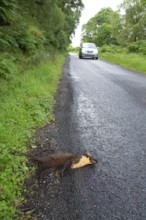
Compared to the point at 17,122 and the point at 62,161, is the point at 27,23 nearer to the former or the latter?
the point at 17,122

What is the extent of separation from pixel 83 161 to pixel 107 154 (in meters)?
0.48

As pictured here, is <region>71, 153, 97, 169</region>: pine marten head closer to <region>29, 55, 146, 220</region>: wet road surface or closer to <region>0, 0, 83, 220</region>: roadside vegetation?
<region>29, 55, 146, 220</region>: wet road surface

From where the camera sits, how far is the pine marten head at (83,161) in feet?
11.9

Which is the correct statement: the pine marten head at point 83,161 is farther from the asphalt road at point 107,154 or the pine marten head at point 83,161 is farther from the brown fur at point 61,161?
the asphalt road at point 107,154

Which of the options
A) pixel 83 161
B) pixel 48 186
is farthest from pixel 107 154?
pixel 48 186

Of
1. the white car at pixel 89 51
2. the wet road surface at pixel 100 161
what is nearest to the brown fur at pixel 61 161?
the wet road surface at pixel 100 161

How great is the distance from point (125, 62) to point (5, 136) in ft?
52.7

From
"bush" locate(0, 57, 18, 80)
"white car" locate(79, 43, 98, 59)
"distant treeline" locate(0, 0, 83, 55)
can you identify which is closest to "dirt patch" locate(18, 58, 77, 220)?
"bush" locate(0, 57, 18, 80)

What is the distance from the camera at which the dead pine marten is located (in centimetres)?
353

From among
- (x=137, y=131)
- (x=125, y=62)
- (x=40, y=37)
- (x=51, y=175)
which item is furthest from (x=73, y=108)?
(x=125, y=62)

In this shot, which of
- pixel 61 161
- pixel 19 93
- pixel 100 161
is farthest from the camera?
pixel 19 93

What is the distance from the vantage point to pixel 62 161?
144 inches

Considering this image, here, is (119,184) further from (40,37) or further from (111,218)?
(40,37)

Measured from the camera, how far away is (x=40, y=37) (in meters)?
10.8
